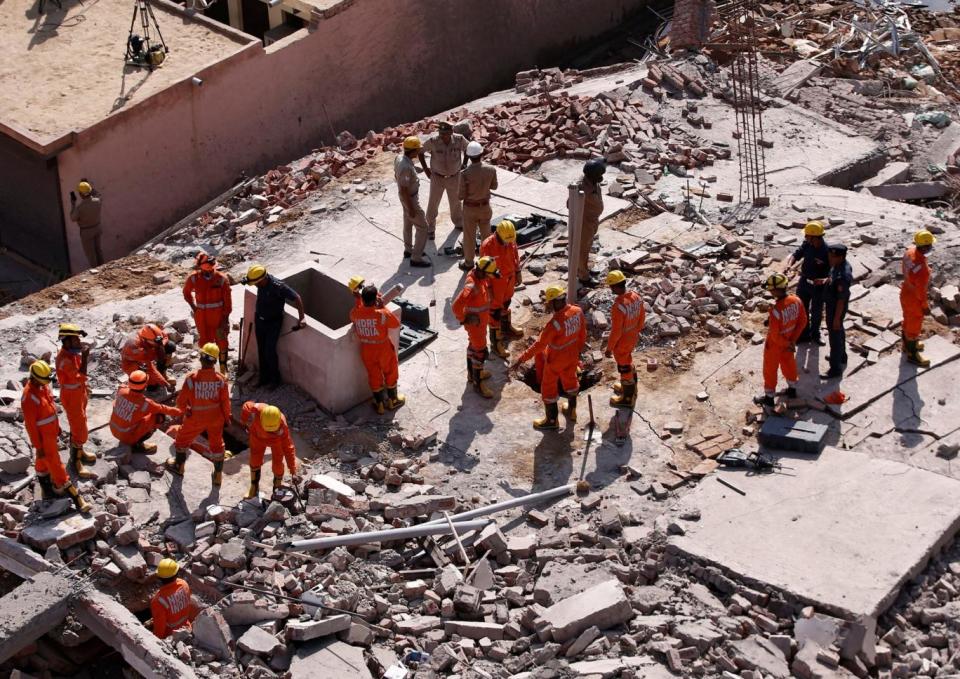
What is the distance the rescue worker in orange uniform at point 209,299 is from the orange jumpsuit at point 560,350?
3.36m

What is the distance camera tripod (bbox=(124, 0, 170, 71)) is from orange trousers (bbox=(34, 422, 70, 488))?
10062 millimetres

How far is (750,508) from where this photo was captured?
1223 centimetres

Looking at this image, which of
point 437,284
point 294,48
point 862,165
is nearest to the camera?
point 437,284

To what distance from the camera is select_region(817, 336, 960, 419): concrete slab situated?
13680 millimetres

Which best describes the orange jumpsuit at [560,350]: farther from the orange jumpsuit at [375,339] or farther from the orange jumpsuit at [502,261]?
the orange jumpsuit at [375,339]

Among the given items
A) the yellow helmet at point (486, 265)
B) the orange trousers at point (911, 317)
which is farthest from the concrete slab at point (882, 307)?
the yellow helmet at point (486, 265)

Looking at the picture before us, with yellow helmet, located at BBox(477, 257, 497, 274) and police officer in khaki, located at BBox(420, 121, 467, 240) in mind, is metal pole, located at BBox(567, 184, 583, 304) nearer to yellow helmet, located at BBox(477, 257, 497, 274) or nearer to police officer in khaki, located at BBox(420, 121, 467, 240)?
yellow helmet, located at BBox(477, 257, 497, 274)

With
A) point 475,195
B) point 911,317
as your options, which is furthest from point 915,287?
point 475,195

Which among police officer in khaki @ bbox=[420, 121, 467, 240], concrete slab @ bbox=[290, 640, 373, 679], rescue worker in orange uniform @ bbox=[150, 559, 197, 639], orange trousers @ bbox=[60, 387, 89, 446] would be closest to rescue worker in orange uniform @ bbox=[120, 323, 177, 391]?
orange trousers @ bbox=[60, 387, 89, 446]

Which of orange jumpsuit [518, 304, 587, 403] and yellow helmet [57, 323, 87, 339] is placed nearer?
yellow helmet [57, 323, 87, 339]

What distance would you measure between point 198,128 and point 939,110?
37.6 ft

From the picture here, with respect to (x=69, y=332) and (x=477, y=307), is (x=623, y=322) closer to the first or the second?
(x=477, y=307)

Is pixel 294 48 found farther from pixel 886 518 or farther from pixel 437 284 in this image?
pixel 886 518

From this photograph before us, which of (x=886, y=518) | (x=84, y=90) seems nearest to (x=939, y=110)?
(x=886, y=518)
